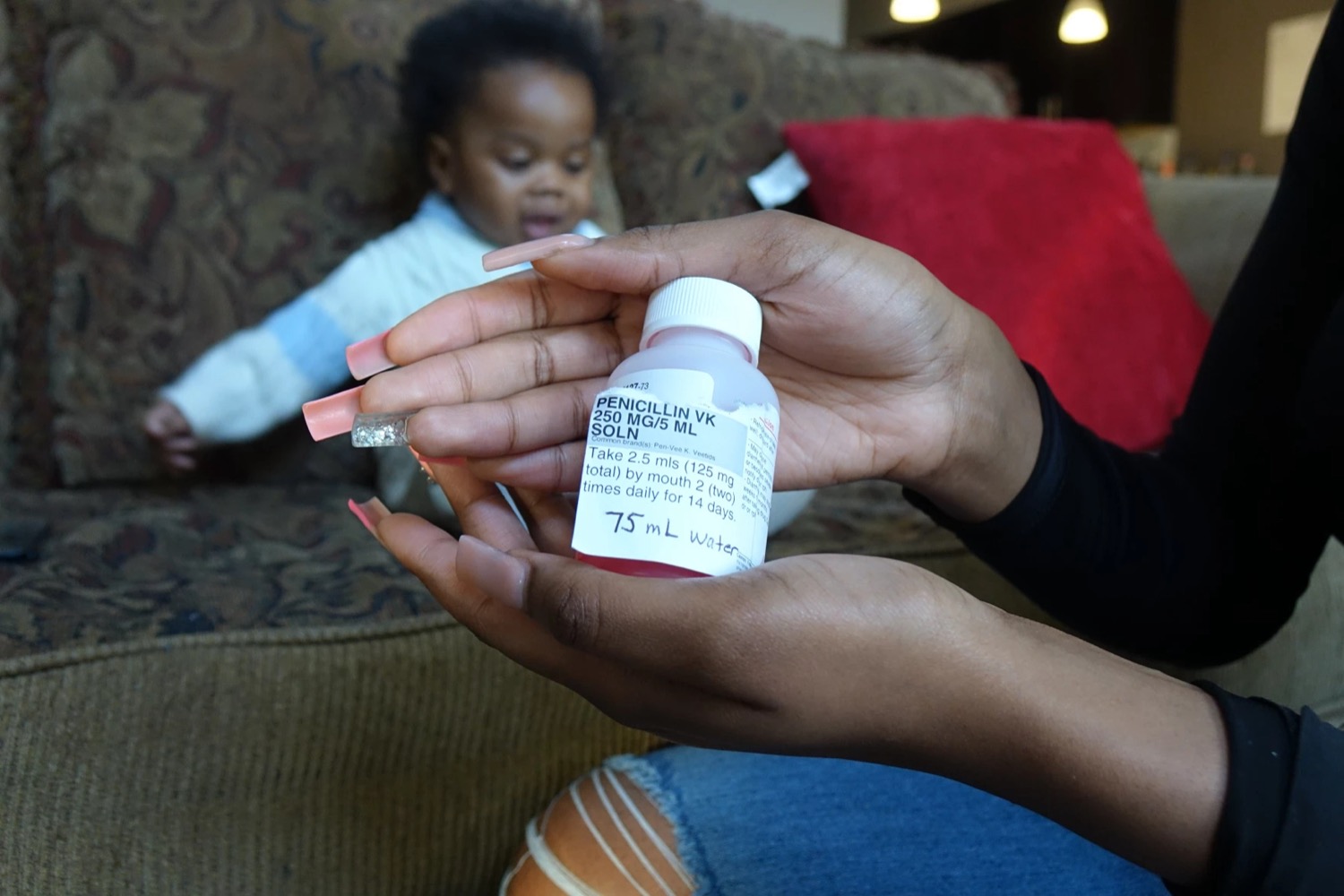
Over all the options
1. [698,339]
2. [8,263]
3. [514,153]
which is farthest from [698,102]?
[698,339]

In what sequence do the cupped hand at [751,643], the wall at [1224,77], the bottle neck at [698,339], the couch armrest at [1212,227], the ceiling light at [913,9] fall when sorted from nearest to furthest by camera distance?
the cupped hand at [751,643], the bottle neck at [698,339], the couch armrest at [1212,227], the ceiling light at [913,9], the wall at [1224,77]

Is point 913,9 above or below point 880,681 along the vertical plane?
above

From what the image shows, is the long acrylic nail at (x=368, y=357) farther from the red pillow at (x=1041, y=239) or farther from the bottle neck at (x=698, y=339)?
the red pillow at (x=1041, y=239)

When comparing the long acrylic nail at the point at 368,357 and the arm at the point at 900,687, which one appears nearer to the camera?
the arm at the point at 900,687

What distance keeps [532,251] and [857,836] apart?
41 centimetres

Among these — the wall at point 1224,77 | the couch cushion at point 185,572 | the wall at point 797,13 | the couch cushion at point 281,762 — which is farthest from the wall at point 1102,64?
the couch cushion at point 281,762

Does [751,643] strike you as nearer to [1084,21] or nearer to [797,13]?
[797,13]

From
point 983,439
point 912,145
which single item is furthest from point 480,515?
point 912,145

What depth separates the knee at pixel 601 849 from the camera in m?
0.60

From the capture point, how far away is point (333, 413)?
516 millimetres

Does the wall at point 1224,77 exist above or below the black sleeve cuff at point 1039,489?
above

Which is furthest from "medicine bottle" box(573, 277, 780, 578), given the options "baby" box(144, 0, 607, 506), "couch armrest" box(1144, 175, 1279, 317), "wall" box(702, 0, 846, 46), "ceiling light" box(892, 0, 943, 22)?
"ceiling light" box(892, 0, 943, 22)

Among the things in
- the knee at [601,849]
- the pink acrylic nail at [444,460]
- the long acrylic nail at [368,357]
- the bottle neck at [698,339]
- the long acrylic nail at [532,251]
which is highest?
the long acrylic nail at [532,251]

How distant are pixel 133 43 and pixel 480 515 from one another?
923mm
